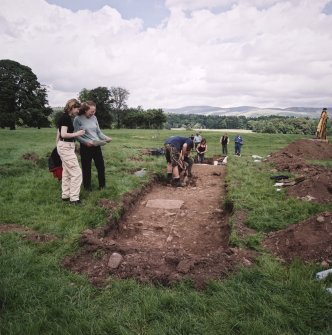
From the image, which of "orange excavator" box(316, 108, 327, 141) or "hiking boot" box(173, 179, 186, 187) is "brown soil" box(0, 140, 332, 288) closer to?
"hiking boot" box(173, 179, 186, 187)

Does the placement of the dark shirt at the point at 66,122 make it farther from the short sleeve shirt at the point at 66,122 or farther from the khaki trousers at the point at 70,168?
the khaki trousers at the point at 70,168

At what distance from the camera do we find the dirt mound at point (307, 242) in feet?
14.1

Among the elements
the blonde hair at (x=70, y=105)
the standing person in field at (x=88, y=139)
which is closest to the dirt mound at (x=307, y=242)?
the standing person in field at (x=88, y=139)

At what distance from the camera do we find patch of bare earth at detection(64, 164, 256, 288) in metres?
4.05

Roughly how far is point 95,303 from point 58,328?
536mm

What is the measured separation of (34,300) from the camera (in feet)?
10.8

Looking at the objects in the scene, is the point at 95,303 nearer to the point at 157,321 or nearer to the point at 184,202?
the point at 157,321

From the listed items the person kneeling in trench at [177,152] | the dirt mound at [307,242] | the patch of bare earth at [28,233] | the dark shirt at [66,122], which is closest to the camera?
the dirt mound at [307,242]

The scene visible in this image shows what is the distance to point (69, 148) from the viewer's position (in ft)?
22.6

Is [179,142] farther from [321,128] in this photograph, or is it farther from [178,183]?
[321,128]

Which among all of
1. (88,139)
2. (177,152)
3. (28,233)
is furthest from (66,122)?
(177,152)

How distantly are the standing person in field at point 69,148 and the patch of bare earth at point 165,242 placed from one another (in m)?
0.76

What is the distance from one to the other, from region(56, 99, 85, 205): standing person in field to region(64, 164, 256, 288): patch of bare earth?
762 mm

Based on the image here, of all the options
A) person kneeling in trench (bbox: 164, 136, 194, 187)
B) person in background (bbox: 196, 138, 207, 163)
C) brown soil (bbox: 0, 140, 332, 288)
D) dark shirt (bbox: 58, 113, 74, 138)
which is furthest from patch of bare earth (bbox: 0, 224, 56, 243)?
person in background (bbox: 196, 138, 207, 163)
